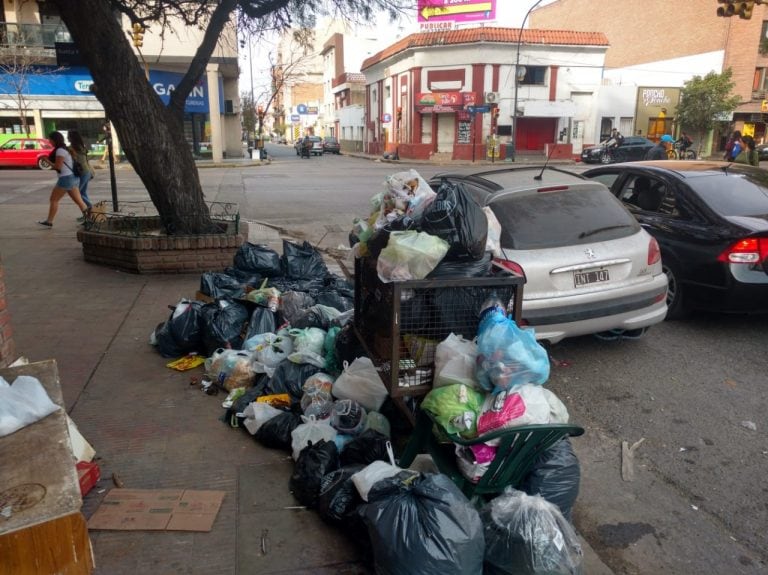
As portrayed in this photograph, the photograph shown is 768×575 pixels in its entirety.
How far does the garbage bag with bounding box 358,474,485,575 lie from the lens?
2301 millimetres

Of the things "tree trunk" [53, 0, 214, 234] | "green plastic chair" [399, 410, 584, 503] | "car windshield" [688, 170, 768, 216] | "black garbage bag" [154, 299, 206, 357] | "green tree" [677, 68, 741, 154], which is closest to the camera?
"green plastic chair" [399, 410, 584, 503]

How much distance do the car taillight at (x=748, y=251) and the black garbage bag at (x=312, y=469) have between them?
4.25m

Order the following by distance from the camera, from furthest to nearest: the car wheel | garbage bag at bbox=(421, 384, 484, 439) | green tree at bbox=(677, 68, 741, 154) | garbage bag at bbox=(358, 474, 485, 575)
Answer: green tree at bbox=(677, 68, 741, 154), the car wheel, garbage bag at bbox=(421, 384, 484, 439), garbage bag at bbox=(358, 474, 485, 575)

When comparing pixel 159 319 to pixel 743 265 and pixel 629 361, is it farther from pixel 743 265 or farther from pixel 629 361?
pixel 743 265

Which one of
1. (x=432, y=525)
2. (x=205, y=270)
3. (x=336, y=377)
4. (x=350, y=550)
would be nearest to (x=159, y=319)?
(x=205, y=270)

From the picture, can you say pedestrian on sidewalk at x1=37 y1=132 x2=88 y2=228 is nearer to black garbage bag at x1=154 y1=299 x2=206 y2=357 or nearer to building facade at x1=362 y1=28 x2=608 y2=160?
black garbage bag at x1=154 y1=299 x2=206 y2=357

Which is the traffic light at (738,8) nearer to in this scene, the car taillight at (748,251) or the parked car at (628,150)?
the car taillight at (748,251)

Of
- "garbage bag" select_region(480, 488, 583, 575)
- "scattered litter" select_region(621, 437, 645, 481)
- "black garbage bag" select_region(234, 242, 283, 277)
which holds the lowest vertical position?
"scattered litter" select_region(621, 437, 645, 481)

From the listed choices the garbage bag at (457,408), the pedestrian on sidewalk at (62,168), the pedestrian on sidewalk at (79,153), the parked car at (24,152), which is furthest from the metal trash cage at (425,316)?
the parked car at (24,152)

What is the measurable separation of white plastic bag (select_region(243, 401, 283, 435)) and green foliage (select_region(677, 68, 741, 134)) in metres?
44.8

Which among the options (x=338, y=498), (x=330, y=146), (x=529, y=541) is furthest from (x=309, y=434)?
(x=330, y=146)

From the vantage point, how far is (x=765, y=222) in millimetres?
5512

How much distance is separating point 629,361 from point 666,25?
49.4 m

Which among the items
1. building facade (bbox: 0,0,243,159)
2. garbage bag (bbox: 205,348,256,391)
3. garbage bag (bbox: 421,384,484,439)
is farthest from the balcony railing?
garbage bag (bbox: 421,384,484,439)
